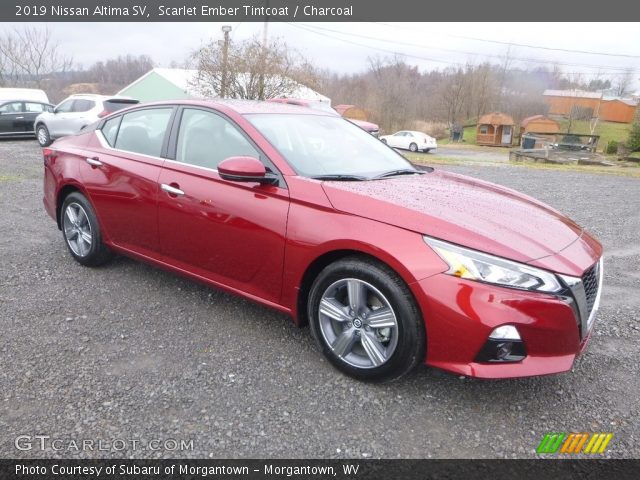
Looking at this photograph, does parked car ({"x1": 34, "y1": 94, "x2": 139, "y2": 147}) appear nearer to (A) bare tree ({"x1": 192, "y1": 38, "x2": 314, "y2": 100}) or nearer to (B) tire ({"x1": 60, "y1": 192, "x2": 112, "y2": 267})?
(A) bare tree ({"x1": 192, "y1": 38, "x2": 314, "y2": 100})

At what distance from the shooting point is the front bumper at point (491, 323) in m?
2.28

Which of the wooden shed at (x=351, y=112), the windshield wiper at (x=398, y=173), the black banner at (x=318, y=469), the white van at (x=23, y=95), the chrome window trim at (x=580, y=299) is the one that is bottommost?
the black banner at (x=318, y=469)

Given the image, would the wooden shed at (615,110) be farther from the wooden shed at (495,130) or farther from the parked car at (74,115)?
the parked car at (74,115)

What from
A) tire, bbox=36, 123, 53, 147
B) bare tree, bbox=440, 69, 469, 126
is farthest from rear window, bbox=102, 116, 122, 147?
bare tree, bbox=440, 69, 469, 126

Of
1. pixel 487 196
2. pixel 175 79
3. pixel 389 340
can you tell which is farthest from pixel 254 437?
pixel 175 79

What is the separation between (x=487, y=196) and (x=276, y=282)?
4.93ft

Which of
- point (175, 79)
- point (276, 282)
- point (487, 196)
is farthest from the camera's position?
point (175, 79)

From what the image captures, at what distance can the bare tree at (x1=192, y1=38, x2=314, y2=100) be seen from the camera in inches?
742

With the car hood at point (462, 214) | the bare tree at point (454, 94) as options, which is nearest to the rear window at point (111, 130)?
the car hood at point (462, 214)

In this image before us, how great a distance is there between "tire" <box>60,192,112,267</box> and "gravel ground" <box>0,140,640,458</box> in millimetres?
300

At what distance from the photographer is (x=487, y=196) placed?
3172 millimetres

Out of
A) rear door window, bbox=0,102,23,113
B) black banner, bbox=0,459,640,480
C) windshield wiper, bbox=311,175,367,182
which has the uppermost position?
rear door window, bbox=0,102,23,113

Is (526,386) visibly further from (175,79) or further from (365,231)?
(175,79)

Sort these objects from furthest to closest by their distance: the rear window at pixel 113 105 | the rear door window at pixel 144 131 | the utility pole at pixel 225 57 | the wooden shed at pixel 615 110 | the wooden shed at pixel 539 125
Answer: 1. the wooden shed at pixel 615 110
2. the wooden shed at pixel 539 125
3. the utility pole at pixel 225 57
4. the rear window at pixel 113 105
5. the rear door window at pixel 144 131
